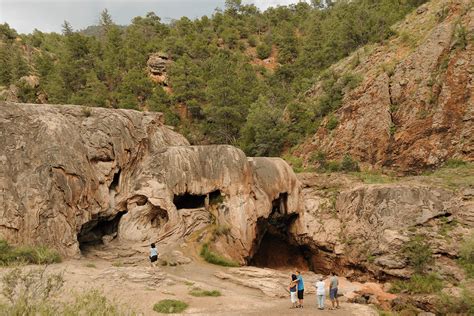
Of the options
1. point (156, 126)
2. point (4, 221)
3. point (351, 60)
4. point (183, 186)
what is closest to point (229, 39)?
point (351, 60)

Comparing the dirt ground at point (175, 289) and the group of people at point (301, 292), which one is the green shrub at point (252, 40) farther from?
the group of people at point (301, 292)

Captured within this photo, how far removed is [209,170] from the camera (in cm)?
2794

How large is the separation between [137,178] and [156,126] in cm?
572

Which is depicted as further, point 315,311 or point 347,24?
point 347,24

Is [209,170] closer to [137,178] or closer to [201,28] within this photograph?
[137,178]

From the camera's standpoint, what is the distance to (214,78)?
52531 mm

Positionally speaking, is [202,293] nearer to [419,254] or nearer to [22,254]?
[22,254]

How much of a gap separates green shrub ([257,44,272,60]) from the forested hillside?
0.62 feet

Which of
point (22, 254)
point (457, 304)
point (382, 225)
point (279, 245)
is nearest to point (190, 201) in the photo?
point (279, 245)

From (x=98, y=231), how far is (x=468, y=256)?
77.1 ft

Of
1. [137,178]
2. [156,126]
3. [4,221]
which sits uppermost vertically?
[156,126]

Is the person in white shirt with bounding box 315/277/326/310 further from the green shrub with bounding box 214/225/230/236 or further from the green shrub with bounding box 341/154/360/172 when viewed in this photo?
the green shrub with bounding box 341/154/360/172

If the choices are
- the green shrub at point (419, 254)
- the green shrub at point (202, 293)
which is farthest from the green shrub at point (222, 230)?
the green shrub at point (419, 254)

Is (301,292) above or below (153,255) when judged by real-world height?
below
